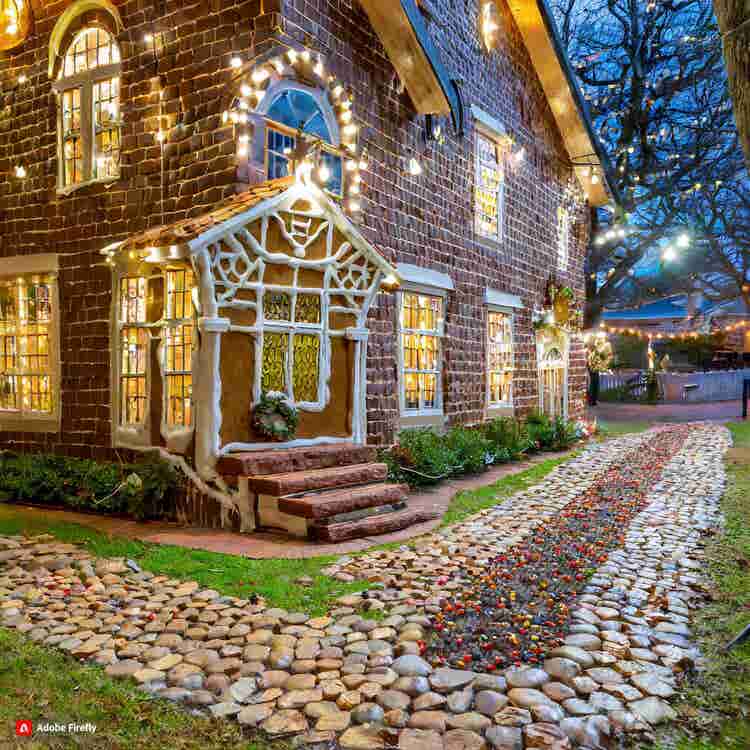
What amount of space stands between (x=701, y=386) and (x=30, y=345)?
83.5 ft

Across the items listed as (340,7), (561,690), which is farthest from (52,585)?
(340,7)

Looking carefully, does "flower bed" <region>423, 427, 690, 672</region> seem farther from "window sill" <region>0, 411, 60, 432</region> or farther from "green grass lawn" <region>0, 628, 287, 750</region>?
"window sill" <region>0, 411, 60, 432</region>

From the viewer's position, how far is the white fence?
26875mm

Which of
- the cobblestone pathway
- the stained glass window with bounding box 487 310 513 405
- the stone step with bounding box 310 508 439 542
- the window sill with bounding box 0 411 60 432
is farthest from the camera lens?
the stained glass window with bounding box 487 310 513 405

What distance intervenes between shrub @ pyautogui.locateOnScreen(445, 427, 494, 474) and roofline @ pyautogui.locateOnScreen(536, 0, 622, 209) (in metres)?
9.10

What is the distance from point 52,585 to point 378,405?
17.9 ft

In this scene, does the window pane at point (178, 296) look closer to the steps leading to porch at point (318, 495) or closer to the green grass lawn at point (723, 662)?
the steps leading to porch at point (318, 495)

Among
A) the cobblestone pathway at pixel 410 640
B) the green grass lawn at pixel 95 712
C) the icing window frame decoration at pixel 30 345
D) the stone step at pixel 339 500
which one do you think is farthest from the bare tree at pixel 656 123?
the green grass lawn at pixel 95 712

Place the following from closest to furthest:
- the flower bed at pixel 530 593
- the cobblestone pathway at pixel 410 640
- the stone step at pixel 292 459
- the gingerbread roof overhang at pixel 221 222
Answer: the cobblestone pathway at pixel 410 640, the flower bed at pixel 530 593, the gingerbread roof overhang at pixel 221 222, the stone step at pixel 292 459

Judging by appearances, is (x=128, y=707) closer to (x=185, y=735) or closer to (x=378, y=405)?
(x=185, y=735)

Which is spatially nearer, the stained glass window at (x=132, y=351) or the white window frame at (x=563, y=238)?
the stained glass window at (x=132, y=351)

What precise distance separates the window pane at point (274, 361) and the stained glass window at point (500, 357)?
247 inches

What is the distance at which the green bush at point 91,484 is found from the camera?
7496mm

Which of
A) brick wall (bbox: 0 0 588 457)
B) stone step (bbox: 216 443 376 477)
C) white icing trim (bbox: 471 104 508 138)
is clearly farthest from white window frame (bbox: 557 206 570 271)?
stone step (bbox: 216 443 376 477)
